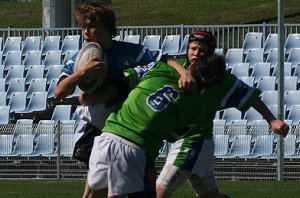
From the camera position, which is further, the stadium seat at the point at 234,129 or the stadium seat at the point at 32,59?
the stadium seat at the point at 32,59

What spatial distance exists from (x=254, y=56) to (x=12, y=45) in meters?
5.57

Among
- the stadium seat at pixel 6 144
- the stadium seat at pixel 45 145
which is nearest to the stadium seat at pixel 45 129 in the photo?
the stadium seat at pixel 45 145

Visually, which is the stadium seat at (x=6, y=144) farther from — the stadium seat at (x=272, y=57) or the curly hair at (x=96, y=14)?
the curly hair at (x=96, y=14)

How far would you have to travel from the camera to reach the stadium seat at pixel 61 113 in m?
22.0

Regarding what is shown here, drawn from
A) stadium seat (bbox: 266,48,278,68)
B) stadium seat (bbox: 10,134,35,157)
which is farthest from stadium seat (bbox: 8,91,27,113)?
stadium seat (bbox: 266,48,278,68)

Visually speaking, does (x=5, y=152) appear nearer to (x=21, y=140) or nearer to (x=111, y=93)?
(x=21, y=140)

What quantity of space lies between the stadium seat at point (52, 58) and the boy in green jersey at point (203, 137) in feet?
50.1

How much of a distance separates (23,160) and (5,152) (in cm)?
36

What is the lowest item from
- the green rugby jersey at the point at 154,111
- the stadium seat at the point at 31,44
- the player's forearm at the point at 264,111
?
the stadium seat at the point at 31,44

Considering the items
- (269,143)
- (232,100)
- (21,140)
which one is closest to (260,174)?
(269,143)

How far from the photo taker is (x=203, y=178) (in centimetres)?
908

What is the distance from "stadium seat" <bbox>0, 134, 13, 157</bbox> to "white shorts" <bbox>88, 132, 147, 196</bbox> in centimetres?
1307

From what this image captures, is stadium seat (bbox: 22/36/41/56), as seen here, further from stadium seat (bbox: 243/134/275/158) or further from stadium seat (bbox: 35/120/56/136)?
stadium seat (bbox: 243/134/275/158)

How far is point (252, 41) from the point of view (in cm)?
2334
